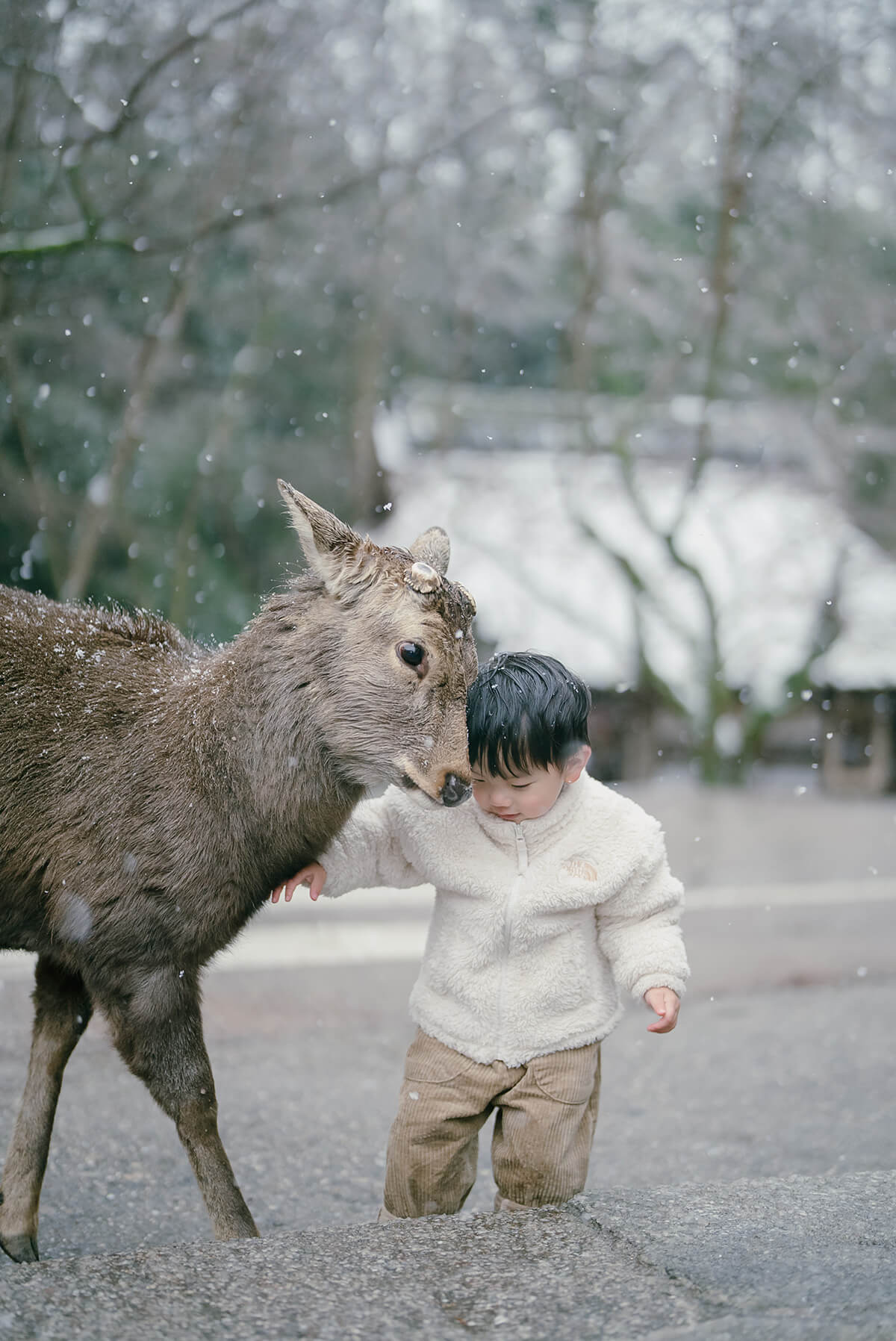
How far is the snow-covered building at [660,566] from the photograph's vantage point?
17281 millimetres

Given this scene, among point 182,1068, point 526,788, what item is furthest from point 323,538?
point 182,1068

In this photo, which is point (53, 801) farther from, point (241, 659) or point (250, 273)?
point (250, 273)

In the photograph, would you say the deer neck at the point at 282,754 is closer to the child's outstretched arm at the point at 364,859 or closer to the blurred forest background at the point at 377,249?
the child's outstretched arm at the point at 364,859

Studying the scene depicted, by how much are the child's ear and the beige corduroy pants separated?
0.69m

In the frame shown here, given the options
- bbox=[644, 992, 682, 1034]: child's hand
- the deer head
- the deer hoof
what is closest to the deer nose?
the deer head

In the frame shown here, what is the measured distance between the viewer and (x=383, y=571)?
10.6 feet

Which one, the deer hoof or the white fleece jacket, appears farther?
the deer hoof

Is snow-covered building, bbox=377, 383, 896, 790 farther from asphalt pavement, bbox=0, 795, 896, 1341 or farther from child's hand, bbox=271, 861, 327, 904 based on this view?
child's hand, bbox=271, 861, 327, 904

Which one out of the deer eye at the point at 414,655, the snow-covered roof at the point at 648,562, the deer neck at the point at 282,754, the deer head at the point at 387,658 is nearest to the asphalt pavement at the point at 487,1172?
the deer neck at the point at 282,754

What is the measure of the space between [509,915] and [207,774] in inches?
33.7

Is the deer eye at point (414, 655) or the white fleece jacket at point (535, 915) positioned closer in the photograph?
the deer eye at point (414, 655)

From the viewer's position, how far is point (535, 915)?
10.6 ft

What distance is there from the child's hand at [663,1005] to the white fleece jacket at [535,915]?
4 cm

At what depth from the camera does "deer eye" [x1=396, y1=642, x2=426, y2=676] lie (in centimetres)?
309
